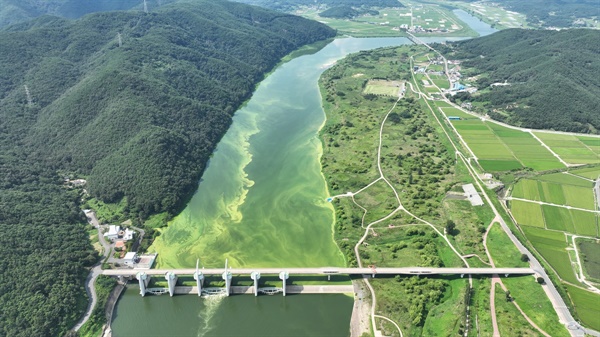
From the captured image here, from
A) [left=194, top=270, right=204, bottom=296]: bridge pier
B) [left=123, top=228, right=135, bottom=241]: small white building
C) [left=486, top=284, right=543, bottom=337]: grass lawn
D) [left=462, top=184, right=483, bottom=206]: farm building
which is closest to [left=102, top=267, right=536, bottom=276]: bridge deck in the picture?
[left=194, top=270, right=204, bottom=296]: bridge pier

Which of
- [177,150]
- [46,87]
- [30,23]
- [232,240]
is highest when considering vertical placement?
[30,23]

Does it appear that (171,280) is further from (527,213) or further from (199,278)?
(527,213)

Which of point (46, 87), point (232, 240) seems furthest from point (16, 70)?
point (232, 240)

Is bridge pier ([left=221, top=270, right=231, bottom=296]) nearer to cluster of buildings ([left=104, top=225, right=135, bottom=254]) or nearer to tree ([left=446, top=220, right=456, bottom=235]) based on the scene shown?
cluster of buildings ([left=104, top=225, right=135, bottom=254])

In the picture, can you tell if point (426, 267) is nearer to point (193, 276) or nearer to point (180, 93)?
point (193, 276)

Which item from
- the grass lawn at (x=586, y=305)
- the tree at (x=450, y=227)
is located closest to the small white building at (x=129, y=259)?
the tree at (x=450, y=227)

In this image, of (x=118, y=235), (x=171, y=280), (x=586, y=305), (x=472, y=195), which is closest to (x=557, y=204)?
(x=472, y=195)
